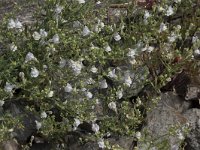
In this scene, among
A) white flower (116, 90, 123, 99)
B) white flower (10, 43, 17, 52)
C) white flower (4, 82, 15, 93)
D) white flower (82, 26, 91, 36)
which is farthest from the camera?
white flower (116, 90, 123, 99)

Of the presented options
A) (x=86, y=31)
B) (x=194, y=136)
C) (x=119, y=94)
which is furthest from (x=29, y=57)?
(x=194, y=136)

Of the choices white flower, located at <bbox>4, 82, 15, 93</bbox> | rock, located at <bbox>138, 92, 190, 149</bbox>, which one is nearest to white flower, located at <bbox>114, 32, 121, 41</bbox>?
rock, located at <bbox>138, 92, 190, 149</bbox>

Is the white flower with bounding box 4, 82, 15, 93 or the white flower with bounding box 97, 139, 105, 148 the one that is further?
the white flower with bounding box 97, 139, 105, 148

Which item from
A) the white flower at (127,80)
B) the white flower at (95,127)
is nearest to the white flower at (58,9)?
the white flower at (127,80)

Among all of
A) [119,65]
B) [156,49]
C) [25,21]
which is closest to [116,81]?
[119,65]

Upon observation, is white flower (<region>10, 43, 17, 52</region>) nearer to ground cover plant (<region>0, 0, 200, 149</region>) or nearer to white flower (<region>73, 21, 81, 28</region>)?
ground cover plant (<region>0, 0, 200, 149</region>)

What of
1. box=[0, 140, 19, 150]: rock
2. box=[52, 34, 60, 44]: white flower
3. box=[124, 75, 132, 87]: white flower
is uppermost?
box=[52, 34, 60, 44]: white flower

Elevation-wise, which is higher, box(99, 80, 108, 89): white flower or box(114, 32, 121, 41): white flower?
box(114, 32, 121, 41): white flower
